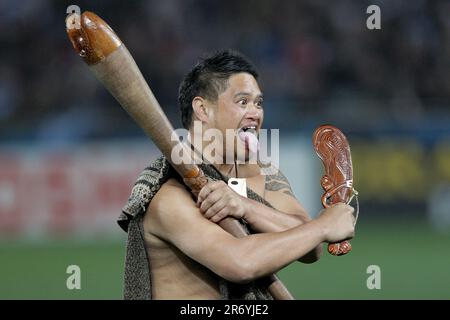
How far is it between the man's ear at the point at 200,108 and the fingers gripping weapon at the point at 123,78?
0.58 meters

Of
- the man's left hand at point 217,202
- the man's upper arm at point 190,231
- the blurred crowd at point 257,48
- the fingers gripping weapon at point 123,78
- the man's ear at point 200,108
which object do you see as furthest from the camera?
the blurred crowd at point 257,48

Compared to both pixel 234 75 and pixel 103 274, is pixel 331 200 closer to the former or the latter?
pixel 234 75

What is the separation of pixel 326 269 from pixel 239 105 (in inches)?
266

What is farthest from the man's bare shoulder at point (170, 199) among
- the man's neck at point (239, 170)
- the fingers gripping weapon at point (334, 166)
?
the fingers gripping weapon at point (334, 166)

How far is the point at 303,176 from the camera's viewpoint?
1304 centimetres

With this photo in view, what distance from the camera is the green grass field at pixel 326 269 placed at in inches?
369

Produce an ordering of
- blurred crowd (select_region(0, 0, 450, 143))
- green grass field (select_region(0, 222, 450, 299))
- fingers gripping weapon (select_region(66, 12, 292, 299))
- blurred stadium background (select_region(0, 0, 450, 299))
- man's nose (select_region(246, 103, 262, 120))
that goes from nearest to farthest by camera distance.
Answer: fingers gripping weapon (select_region(66, 12, 292, 299)), man's nose (select_region(246, 103, 262, 120)), green grass field (select_region(0, 222, 450, 299)), blurred stadium background (select_region(0, 0, 450, 299)), blurred crowd (select_region(0, 0, 450, 143))

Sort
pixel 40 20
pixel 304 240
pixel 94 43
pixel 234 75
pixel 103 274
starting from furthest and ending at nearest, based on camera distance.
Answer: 1. pixel 40 20
2. pixel 103 274
3. pixel 234 75
4. pixel 304 240
5. pixel 94 43

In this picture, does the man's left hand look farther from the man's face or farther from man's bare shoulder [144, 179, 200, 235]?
the man's face

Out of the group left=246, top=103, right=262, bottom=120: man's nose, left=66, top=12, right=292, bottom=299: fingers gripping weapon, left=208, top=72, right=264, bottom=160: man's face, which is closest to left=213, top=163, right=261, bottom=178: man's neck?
left=208, top=72, right=264, bottom=160: man's face

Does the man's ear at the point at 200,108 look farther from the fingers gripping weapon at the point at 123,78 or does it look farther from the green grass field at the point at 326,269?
the green grass field at the point at 326,269

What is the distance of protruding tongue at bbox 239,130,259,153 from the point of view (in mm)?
4633
